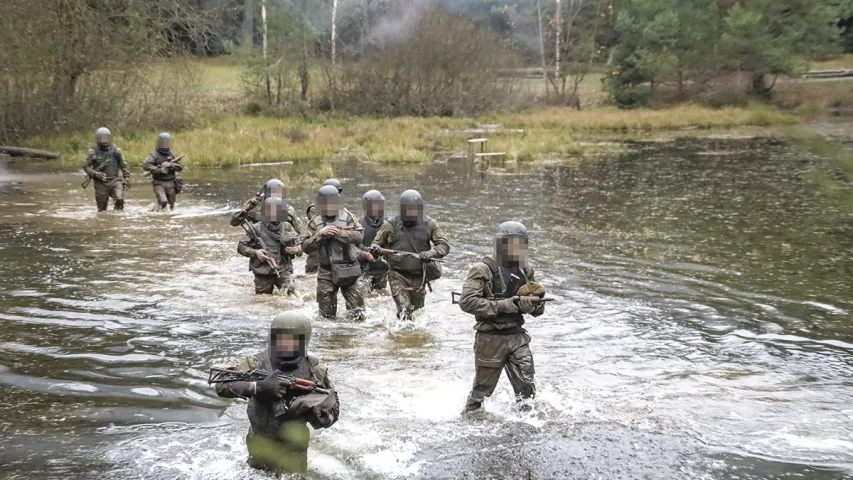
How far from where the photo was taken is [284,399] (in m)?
5.40

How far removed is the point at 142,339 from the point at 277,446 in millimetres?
4236

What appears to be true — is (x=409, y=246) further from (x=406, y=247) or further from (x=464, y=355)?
Answer: (x=464, y=355)

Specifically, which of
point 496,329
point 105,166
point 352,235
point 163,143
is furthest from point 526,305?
point 105,166

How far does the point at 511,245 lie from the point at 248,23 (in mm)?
41395

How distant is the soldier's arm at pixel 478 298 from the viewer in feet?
21.9

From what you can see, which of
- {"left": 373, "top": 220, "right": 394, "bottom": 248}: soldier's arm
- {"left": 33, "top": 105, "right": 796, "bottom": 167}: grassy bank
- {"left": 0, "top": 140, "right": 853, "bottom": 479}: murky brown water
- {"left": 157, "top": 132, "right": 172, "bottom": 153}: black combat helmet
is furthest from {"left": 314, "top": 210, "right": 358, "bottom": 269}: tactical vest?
{"left": 33, "top": 105, "right": 796, "bottom": 167}: grassy bank

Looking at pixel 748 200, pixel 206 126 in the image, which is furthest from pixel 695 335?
pixel 206 126

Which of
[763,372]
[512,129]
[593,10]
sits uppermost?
[593,10]

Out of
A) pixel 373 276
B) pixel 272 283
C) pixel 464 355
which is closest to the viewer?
pixel 464 355

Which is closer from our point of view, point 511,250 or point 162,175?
point 511,250

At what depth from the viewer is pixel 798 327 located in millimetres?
9930

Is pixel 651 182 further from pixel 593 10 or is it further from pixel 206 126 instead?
pixel 593 10

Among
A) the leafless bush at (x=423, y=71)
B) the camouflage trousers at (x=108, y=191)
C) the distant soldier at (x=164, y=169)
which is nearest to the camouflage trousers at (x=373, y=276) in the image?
the distant soldier at (x=164, y=169)

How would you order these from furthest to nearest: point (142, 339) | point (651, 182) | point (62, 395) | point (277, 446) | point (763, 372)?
point (651, 182) < point (142, 339) < point (763, 372) < point (62, 395) < point (277, 446)
